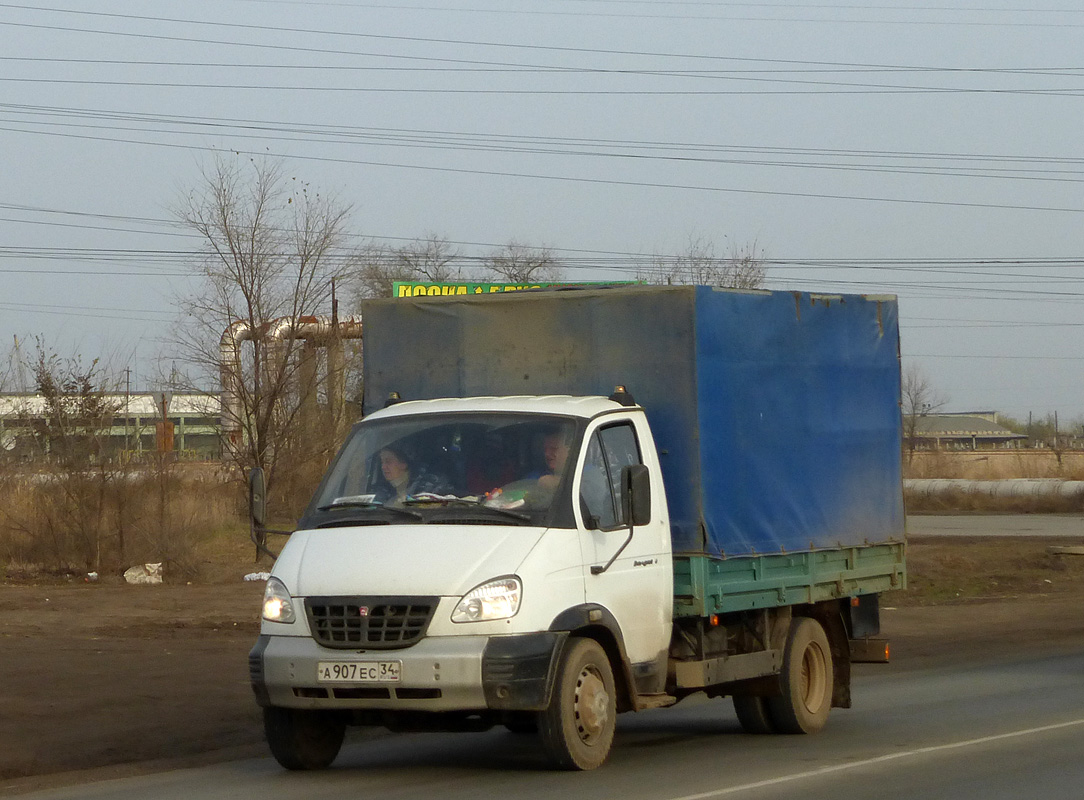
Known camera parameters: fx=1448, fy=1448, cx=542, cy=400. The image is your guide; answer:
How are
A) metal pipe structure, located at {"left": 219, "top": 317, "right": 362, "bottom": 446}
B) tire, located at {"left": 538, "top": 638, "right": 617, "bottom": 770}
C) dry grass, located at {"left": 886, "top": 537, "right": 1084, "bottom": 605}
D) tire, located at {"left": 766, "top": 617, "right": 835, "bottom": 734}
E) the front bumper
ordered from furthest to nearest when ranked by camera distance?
metal pipe structure, located at {"left": 219, "top": 317, "right": 362, "bottom": 446} < dry grass, located at {"left": 886, "top": 537, "right": 1084, "bottom": 605} < tire, located at {"left": 766, "top": 617, "right": 835, "bottom": 734} < tire, located at {"left": 538, "top": 638, "right": 617, "bottom": 770} < the front bumper

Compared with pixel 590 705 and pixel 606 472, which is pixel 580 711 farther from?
pixel 606 472

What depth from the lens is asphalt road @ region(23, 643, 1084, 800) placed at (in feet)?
26.2

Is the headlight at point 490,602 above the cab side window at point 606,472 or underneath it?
underneath

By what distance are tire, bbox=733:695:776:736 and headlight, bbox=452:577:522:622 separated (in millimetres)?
3180

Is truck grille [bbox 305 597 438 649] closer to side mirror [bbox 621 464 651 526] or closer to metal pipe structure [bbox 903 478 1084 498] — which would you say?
side mirror [bbox 621 464 651 526]

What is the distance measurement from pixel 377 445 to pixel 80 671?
652 cm

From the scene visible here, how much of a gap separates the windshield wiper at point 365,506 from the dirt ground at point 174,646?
7.94 ft

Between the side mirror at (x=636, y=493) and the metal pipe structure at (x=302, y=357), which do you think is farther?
the metal pipe structure at (x=302, y=357)

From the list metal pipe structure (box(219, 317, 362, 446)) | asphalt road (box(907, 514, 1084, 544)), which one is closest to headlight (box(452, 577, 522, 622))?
metal pipe structure (box(219, 317, 362, 446))

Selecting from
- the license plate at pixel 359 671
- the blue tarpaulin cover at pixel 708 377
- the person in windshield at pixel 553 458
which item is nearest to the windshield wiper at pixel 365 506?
the person in windshield at pixel 553 458

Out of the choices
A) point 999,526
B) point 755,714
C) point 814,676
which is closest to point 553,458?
point 755,714

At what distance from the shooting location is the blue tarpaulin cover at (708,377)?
9.25 metres

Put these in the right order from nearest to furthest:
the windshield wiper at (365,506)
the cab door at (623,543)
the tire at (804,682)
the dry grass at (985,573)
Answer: the windshield wiper at (365,506)
the cab door at (623,543)
the tire at (804,682)
the dry grass at (985,573)

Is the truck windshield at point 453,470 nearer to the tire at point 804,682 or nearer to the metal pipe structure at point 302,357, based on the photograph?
the tire at point 804,682
